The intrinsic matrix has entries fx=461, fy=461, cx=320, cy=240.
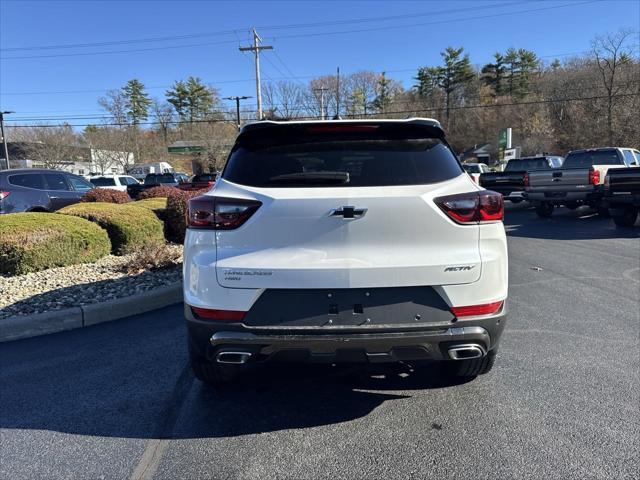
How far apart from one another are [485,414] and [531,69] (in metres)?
80.8

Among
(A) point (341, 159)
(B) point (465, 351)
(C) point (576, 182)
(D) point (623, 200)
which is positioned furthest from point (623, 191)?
(A) point (341, 159)

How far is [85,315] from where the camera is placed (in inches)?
205

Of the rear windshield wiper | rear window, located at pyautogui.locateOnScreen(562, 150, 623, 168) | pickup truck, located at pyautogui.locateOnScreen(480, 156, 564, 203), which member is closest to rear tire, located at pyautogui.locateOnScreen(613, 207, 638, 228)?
rear window, located at pyautogui.locateOnScreen(562, 150, 623, 168)

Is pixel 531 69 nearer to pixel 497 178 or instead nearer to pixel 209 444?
pixel 497 178

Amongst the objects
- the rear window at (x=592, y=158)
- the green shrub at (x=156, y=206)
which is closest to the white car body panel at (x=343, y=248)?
the green shrub at (x=156, y=206)

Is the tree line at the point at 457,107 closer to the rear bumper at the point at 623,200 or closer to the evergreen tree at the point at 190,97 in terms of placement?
the evergreen tree at the point at 190,97

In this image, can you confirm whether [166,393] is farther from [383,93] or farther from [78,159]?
[383,93]

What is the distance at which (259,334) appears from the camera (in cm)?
260

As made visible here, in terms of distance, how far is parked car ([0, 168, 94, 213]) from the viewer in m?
10.3

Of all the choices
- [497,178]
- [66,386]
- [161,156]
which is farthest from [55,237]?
[161,156]

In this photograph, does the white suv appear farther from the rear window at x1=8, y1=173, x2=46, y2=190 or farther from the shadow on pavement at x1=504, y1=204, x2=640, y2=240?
the rear window at x1=8, y1=173, x2=46, y2=190

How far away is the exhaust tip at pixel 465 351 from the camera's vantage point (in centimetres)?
263

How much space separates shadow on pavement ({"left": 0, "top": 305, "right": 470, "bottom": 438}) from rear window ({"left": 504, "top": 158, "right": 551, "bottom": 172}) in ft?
56.1

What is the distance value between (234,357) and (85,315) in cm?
334
